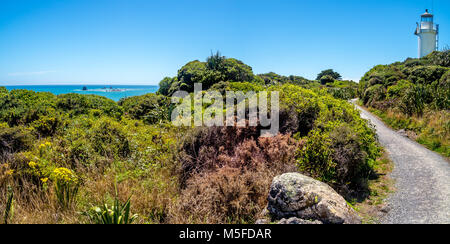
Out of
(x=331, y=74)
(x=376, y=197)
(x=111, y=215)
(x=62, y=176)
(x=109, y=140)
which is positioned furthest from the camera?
(x=331, y=74)

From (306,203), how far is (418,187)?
3.50 m

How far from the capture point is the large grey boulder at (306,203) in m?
3.98

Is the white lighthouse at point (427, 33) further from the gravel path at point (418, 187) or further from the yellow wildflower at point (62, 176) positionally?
the yellow wildflower at point (62, 176)

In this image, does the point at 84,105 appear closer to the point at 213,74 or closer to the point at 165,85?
the point at 213,74

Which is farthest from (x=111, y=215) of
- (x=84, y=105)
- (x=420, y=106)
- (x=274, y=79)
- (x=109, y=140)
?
(x=274, y=79)

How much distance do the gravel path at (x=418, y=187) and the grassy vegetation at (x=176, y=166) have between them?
0.76 metres

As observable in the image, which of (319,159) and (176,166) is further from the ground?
(319,159)

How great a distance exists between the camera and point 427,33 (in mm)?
38375

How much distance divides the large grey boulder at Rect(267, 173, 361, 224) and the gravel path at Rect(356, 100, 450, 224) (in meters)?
1.05

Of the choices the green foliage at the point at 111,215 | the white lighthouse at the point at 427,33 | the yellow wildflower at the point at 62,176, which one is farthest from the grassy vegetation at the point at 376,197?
the white lighthouse at the point at 427,33

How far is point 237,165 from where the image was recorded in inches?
223

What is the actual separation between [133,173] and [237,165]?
2.43 m

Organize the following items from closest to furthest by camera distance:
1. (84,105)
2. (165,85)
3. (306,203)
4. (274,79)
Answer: (306,203) < (84,105) < (165,85) < (274,79)
